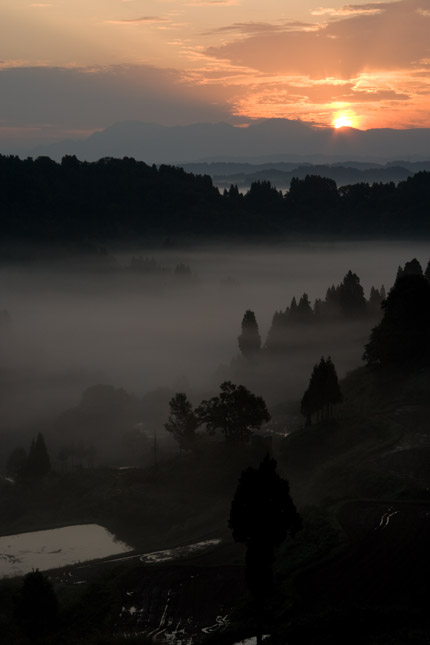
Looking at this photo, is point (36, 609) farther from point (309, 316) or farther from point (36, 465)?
point (309, 316)

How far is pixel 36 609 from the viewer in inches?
2002

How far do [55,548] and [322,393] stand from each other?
36431mm

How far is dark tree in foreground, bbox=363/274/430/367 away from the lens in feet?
336

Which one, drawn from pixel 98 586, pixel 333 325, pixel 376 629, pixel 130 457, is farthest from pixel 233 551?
pixel 333 325

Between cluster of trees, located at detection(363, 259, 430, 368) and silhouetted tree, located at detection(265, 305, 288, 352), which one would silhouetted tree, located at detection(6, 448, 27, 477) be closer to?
cluster of trees, located at detection(363, 259, 430, 368)

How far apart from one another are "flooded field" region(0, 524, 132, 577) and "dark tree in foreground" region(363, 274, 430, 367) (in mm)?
44287

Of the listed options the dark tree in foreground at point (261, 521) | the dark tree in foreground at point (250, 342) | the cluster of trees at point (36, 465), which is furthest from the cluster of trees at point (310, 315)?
the dark tree in foreground at point (261, 521)

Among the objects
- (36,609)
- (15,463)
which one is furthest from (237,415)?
(36,609)

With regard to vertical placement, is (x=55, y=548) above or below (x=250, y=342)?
below

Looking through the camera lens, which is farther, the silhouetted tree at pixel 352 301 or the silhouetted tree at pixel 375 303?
the silhouetted tree at pixel 375 303

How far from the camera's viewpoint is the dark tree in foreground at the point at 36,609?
1993 inches

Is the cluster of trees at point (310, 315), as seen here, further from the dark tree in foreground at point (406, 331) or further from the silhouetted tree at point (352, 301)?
the dark tree in foreground at point (406, 331)

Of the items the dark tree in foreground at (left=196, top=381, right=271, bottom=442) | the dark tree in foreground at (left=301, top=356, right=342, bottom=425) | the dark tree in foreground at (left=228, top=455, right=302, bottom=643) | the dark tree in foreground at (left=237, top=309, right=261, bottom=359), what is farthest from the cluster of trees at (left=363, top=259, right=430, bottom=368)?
the dark tree in foreground at (left=228, top=455, right=302, bottom=643)

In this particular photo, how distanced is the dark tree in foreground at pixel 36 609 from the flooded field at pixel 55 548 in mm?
19508
